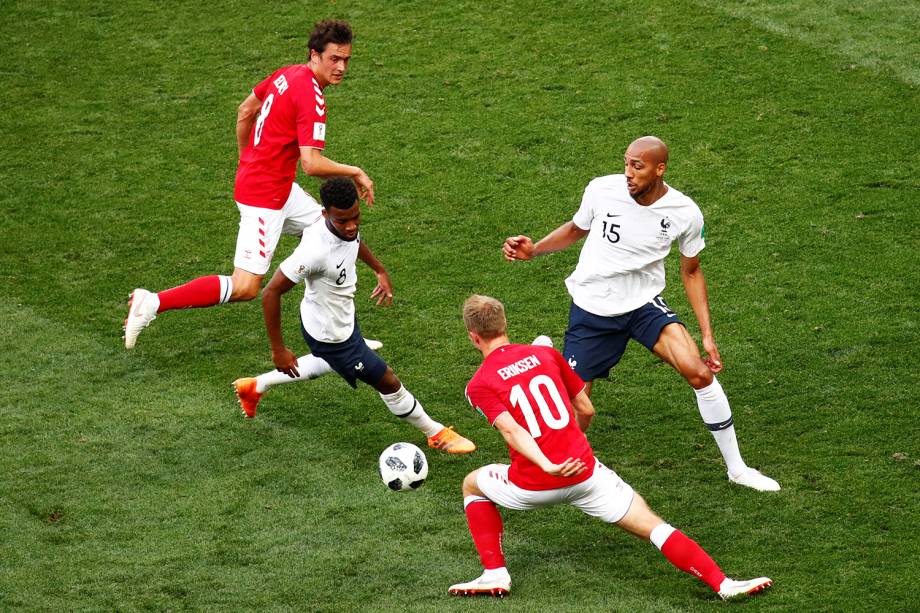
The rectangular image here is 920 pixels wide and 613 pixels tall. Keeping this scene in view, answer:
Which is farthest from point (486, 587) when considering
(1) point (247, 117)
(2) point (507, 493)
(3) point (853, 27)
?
(3) point (853, 27)

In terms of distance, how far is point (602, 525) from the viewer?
6.64 metres

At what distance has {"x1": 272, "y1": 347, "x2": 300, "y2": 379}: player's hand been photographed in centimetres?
695

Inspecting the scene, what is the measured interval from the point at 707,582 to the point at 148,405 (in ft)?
14.3

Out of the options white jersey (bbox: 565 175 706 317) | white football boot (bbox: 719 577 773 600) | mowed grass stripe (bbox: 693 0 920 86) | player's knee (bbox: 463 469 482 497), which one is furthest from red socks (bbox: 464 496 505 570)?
mowed grass stripe (bbox: 693 0 920 86)

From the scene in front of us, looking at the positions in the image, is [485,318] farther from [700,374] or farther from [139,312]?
[139,312]

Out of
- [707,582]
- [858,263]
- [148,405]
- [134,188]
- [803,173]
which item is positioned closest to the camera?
[707,582]

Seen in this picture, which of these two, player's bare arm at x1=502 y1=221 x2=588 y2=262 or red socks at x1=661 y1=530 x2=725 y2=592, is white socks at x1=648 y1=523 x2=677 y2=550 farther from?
player's bare arm at x1=502 y1=221 x2=588 y2=262

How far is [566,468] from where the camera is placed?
17.6 feet

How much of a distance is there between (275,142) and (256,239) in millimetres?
676

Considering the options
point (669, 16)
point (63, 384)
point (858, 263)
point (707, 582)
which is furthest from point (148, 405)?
point (669, 16)

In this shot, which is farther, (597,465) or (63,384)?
(63,384)

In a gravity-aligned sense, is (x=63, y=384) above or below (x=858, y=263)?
below

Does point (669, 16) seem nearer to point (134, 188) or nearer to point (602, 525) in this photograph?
point (134, 188)

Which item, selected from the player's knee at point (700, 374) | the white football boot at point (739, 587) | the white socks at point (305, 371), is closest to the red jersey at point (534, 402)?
the white football boot at point (739, 587)
